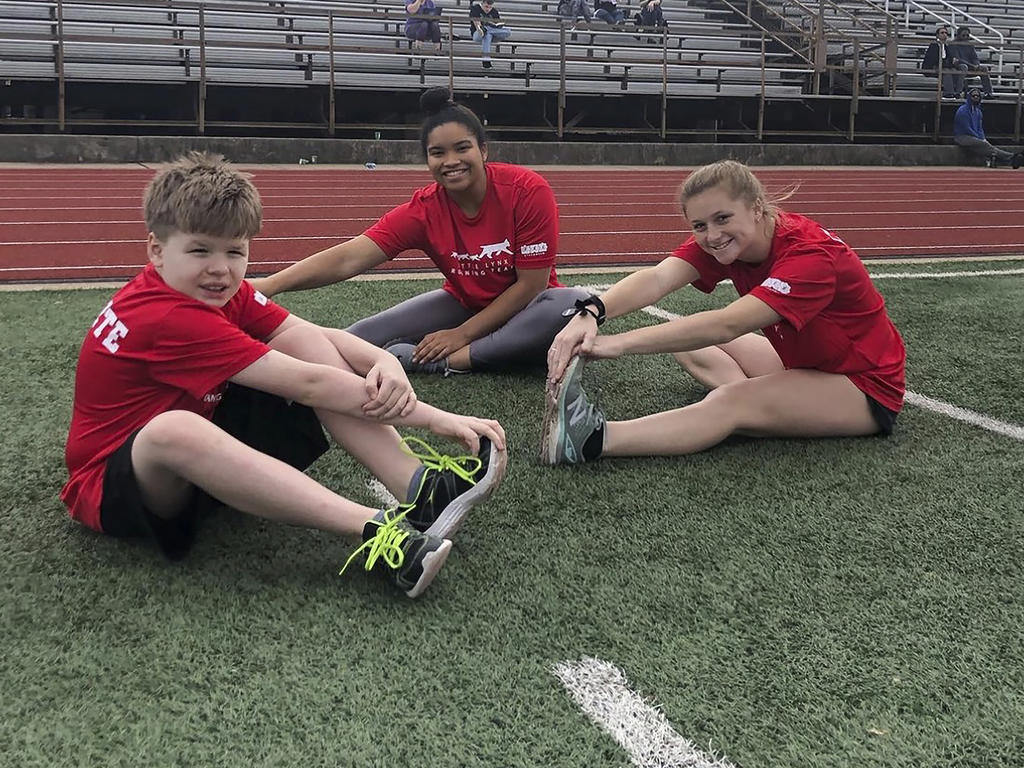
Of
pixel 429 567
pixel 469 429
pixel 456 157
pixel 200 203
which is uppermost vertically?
pixel 456 157

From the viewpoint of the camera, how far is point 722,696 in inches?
70.4

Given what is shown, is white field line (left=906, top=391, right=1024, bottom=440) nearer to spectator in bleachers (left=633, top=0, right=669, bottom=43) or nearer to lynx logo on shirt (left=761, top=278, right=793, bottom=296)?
lynx logo on shirt (left=761, top=278, right=793, bottom=296)

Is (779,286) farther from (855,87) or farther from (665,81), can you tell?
(855,87)

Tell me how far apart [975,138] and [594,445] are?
1825 centimetres

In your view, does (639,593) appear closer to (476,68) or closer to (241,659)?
(241,659)

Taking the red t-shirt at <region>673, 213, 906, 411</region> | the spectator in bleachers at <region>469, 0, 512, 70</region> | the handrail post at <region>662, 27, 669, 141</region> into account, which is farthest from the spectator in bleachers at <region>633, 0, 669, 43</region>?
the red t-shirt at <region>673, 213, 906, 411</region>

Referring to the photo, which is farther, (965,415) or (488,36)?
(488,36)

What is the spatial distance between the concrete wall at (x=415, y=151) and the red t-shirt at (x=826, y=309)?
10.2 m

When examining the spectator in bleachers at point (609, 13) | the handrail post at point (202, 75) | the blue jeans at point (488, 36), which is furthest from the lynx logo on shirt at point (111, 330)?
the spectator in bleachers at point (609, 13)

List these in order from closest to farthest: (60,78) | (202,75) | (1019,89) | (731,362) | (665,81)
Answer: (731,362)
(60,78)
(202,75)
(665,81)
(1019,89)

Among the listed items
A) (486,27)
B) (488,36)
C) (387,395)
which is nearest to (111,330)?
(387,395)

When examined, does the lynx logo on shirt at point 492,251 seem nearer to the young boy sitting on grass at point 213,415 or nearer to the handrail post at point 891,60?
the young boy sitting on grass at point 213,415

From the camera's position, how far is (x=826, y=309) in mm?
3139

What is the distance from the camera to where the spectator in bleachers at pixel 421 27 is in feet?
55.7
